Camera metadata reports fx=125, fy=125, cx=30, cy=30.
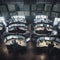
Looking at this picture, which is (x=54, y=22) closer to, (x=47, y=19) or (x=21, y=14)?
(x=47, y=19)

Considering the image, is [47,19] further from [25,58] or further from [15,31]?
[25,58]

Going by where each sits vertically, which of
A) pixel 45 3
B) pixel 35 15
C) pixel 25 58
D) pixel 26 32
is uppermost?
pixel 45 3

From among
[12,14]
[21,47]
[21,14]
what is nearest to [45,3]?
[21,14]

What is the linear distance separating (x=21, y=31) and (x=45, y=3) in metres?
5.67

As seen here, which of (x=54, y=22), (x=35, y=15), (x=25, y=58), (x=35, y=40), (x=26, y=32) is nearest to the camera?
(x=25, y=58)

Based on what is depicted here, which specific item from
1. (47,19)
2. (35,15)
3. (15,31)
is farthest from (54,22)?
(15,31)

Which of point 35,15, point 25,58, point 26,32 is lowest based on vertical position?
point 25,58

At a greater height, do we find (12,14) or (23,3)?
(23,3)

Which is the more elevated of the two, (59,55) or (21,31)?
(21,31)

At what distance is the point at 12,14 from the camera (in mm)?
18016

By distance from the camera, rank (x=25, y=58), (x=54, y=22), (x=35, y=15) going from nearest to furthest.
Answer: (x=25, y=58), (x=54, y=22), (x=35, y=15)

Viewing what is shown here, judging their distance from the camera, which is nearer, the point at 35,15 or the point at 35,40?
the point at 35,40

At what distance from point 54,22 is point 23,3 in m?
5.17

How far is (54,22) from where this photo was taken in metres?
17.0
